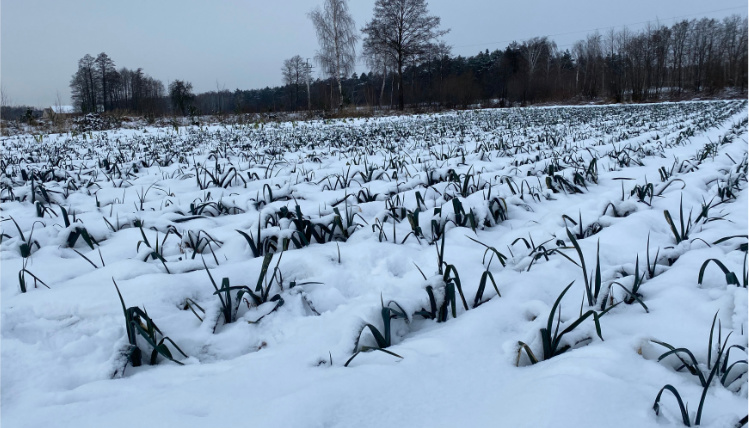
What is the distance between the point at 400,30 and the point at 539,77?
21.9 m

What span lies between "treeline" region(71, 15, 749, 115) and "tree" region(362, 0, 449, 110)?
5.05ft

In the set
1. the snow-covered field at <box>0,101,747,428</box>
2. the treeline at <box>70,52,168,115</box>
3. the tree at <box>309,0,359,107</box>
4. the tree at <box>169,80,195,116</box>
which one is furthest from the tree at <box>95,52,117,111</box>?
the snow-covered field at <box>0,101,747,428</box>

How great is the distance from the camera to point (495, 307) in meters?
1.51

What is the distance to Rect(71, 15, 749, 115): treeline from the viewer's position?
3694 centimetres

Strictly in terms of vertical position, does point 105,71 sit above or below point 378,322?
above

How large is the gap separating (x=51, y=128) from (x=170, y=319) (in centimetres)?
2107

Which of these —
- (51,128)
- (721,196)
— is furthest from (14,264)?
(51,128)

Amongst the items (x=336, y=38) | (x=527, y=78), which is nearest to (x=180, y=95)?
(x=336, y=38)

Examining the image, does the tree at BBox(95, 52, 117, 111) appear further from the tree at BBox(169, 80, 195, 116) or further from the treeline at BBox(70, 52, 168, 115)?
the tree at BBox(169, 80, 195, 116)

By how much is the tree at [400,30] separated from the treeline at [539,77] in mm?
1539

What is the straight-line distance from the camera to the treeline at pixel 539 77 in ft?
121

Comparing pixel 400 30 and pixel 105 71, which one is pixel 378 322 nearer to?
pixel 400 30

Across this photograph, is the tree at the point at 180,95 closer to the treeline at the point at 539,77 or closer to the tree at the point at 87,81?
the treeline at the point at 539,77

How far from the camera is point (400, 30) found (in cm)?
3094
